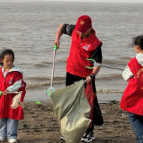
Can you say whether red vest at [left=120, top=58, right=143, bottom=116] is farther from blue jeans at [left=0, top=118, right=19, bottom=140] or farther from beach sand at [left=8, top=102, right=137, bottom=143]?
blue jeans at [left=0, top=118, right=19, bottom=140]

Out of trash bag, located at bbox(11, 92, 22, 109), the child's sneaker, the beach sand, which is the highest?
trash bag, located at bbox(11, 92, 22, 109)

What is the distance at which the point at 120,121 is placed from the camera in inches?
281

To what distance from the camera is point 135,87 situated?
482 centimetres

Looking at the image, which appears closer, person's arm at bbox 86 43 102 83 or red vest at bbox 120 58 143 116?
red vest at bbox 120 58 143 116

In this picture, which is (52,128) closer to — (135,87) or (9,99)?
(9,99)

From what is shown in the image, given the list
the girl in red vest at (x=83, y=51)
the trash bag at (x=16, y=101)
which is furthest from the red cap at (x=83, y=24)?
the trash bag at (x=16, y=101)

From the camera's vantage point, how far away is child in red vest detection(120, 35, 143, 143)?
4801 millimetres

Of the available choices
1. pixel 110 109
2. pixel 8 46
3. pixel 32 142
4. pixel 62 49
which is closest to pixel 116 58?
pixel 62 49

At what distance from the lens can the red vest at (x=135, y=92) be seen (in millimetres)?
4801

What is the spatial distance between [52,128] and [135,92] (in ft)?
6.74

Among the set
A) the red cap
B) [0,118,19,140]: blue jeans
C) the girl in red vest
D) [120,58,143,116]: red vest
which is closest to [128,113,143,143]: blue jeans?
[120,58,143,116]: red vest

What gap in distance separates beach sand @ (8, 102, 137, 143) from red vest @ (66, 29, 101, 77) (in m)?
1.02

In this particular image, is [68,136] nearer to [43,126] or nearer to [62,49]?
[43,126]

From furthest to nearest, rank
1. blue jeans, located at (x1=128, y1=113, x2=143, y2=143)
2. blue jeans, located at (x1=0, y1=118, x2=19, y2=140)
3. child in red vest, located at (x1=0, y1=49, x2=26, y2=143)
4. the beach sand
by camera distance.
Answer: the beach sand < blue jeans, located at (x1=0, y1=118, x2=19, y2=140) < child in red vest, located at (x1=0, y1=49, x2=26, y2=143) < blue jeans, located at (x1=128, y1=113, x2=143, y2=143)
